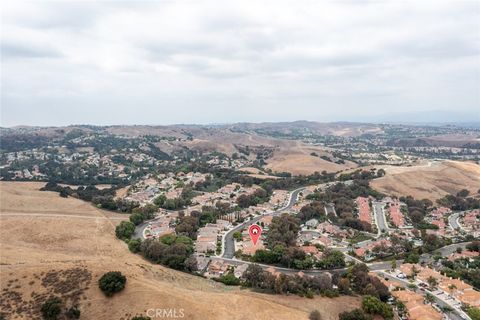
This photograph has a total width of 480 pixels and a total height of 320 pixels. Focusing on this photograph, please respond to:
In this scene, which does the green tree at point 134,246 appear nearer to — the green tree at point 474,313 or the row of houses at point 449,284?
the row of houses at point 449,284

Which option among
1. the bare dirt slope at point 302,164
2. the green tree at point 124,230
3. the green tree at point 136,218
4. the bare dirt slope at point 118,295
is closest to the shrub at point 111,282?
the bare dirt slope at point 118,295

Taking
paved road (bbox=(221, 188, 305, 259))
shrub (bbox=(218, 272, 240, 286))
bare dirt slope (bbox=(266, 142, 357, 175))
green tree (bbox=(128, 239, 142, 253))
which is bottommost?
paved road (bbox=(221, 188, 305, 259))

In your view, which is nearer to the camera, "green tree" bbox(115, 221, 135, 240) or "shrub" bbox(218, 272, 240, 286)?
"shrub" bbox(218, 272, 240, 286)

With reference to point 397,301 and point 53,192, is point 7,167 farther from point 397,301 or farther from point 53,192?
point 397,301

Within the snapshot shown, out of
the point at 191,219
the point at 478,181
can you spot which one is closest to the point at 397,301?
the point at 191,219

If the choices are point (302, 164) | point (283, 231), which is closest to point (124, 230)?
point (283, 231)

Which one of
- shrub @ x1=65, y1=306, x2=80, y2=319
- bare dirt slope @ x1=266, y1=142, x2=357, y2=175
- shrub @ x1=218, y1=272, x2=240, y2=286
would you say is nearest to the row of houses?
shrub @ x1=218, y1=272, x2=240, y2=286

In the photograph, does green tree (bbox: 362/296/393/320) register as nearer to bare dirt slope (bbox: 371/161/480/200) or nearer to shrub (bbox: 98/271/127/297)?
shrub (bbox: 98/271/127/297)

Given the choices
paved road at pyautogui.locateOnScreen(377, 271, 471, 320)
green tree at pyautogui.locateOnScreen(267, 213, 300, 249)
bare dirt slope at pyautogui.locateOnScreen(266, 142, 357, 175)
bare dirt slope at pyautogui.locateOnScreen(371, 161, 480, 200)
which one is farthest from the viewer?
bare dirt slope at pyautogui.locateOnScreen(266, 142, 357, 175)
